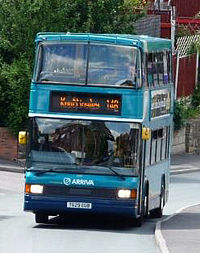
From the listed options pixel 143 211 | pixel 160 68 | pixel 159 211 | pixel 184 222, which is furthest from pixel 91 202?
pixel 159 211

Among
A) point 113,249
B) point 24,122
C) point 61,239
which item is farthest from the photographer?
point 24,122

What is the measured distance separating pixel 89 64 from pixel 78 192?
2577mm

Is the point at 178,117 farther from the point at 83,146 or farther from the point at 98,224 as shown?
the point at 83,146

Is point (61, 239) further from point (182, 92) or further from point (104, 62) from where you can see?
point (182, 92)

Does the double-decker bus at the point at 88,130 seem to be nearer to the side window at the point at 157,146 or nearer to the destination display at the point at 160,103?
the destination display at the point at 160,103

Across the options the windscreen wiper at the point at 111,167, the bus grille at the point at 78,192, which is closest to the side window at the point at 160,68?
the windscreen wiper at the point at 111,167

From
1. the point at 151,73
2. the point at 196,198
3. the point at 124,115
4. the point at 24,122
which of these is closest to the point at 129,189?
the point at 124,115

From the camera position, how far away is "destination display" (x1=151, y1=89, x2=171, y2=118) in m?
23.4

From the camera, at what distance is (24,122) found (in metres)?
41.4

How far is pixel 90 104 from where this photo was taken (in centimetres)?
2162

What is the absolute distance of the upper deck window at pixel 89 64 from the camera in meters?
21.6

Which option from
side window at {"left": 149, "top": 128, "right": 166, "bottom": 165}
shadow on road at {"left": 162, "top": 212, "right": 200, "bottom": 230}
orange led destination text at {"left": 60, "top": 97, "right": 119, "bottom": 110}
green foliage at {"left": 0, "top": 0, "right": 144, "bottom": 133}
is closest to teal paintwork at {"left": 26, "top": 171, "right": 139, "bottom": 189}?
shadow on road at {"left": 162, "top": 212, "right": 200, "bottom": 230}

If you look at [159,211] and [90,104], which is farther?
[159,211]

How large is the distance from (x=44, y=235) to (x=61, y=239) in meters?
0.80
